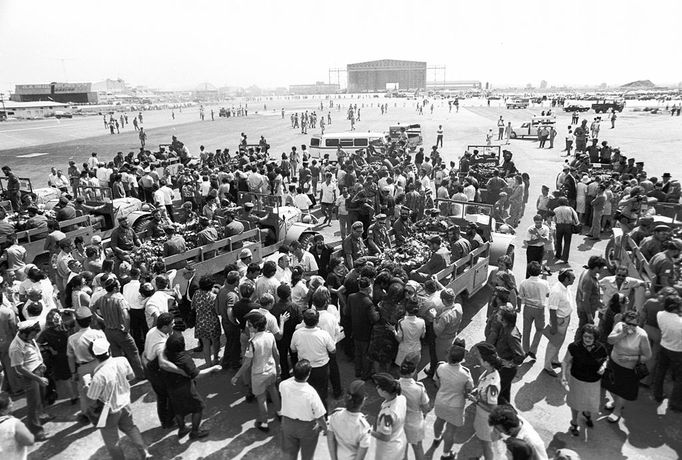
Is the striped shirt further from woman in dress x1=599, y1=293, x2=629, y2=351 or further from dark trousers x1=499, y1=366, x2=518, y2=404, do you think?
woman in dress x1=599, y1=293, x2=629, y2=351

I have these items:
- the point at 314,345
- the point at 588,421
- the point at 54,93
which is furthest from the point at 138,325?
the point at 54,93

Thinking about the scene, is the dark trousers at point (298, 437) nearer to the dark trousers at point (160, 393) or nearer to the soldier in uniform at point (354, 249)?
the dark trousers at point (160, 393)

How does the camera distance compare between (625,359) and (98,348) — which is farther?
(625,359)

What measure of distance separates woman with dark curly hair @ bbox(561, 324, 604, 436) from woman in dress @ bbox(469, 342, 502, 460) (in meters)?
1.20

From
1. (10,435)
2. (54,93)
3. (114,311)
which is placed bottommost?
(10,435)

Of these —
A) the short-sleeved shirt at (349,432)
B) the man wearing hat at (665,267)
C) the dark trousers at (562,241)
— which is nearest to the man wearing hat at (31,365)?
the short-sleeved shirt at (349,432)

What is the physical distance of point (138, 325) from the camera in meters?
7.44

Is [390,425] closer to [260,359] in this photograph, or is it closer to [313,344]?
[313,344]

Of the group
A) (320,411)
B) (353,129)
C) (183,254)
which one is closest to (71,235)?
(183,254)

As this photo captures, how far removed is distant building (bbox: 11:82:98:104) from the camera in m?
107

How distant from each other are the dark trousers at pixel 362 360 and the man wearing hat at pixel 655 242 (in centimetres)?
559

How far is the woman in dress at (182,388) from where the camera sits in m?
5.47

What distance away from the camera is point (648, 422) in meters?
6.04

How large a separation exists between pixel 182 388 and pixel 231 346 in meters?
1.59
